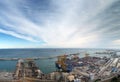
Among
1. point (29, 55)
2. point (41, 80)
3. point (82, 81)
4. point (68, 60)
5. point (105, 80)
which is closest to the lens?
point (82, 81)

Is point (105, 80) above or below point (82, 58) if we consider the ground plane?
below

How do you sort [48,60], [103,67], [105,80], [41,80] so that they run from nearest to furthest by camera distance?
[105,80] → [41,80] → [103,67] → [48,60]

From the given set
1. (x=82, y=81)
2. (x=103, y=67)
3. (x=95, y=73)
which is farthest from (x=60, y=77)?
(x=103, y=67)

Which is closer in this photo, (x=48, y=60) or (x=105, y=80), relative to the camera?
(x=105, y=80)

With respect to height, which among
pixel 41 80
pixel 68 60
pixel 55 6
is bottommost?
pixel 41 80

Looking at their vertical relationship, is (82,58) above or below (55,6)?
below

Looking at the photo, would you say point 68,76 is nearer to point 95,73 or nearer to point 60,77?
point 60,77

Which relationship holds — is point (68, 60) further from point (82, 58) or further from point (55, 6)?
point (55, 6)

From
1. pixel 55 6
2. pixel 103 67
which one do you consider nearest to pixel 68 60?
pixel 103 67

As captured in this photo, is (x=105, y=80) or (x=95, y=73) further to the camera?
(x=95, y=73)
